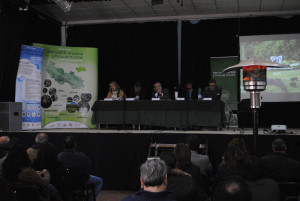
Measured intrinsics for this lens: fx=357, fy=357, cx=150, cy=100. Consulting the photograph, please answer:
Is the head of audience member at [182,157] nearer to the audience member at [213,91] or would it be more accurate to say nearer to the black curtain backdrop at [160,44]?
the audience member at [213,91]

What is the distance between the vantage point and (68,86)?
29.3ft

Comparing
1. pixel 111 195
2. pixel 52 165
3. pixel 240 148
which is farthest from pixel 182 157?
pixel 111 195

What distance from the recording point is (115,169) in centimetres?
593

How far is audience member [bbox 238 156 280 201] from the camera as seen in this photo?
7.84 feet

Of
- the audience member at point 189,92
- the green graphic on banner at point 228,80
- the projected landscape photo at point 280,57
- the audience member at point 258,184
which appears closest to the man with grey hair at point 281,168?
the audience member at point 258,184

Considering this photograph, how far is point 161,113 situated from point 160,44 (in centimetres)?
340

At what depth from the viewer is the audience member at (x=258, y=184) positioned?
7.84 ft

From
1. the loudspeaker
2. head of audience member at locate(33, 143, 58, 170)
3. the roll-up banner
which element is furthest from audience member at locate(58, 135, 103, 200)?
the roll-up banner

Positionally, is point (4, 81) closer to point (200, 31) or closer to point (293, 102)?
point (200, 31)

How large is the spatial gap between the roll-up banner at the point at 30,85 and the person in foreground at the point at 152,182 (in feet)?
20.4

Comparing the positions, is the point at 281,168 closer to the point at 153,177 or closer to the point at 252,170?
the point at 252,170

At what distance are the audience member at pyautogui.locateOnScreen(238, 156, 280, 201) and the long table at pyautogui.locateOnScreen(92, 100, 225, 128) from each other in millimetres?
4566

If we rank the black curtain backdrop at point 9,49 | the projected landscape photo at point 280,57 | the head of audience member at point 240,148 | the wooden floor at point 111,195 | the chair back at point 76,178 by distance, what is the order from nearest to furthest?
the head of audience member at point 240,148 → the chair back at point 76,178 → the wooden floor at point 111,195 → the black curtain backdrop at point 9,49 → the projected landscape photo at point 280,57

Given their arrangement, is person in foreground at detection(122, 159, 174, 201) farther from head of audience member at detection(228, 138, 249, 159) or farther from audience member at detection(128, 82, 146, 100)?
audience member at detection(128, 82, 146, 100)
